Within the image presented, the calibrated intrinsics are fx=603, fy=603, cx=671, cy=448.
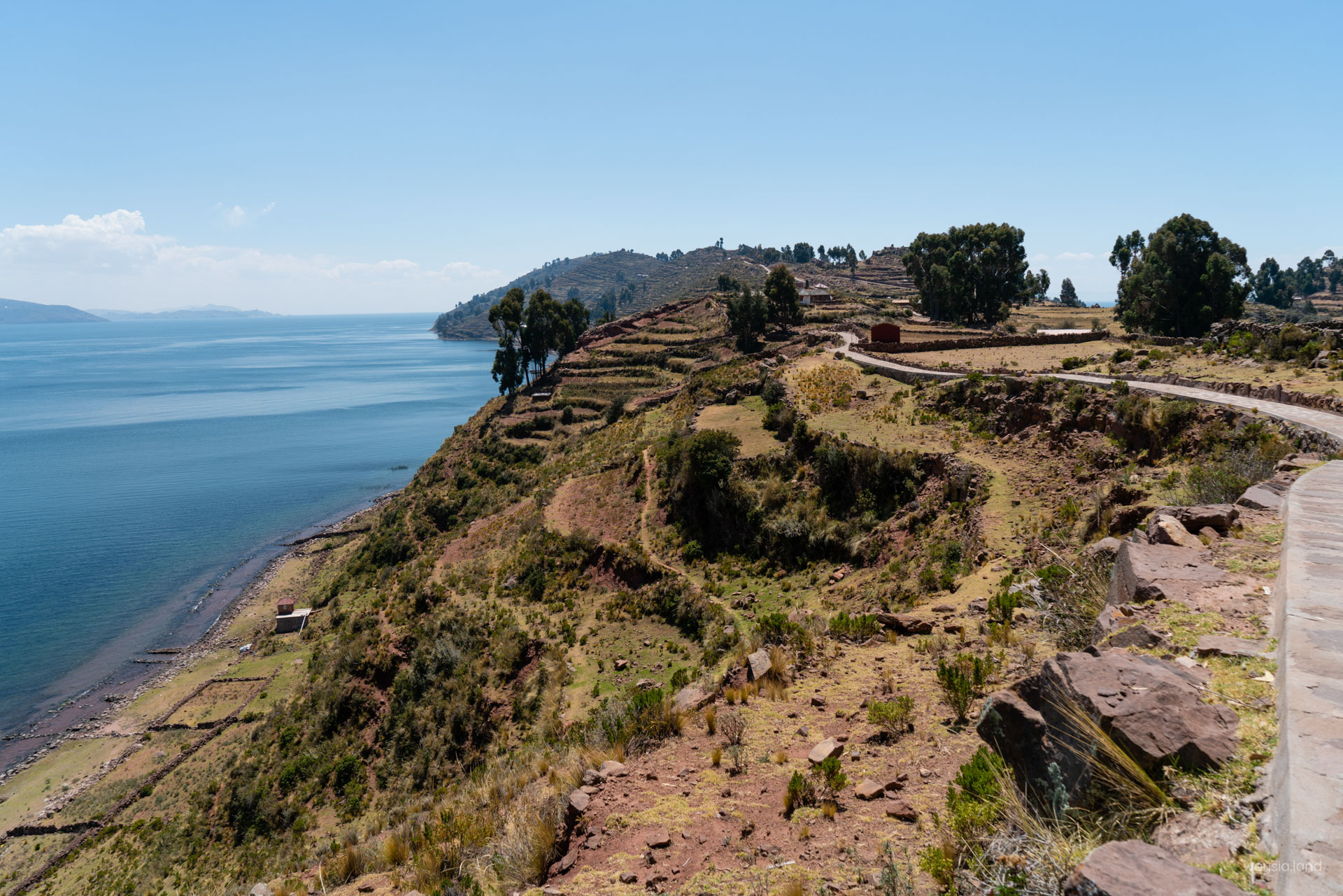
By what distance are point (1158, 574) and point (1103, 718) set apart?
393 centimetres

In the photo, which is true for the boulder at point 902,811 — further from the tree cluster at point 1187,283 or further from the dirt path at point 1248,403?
the tree cluster at point 1187,283

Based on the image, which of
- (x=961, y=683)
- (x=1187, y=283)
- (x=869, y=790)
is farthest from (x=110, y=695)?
(x=1187, y=283)

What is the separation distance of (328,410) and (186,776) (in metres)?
107

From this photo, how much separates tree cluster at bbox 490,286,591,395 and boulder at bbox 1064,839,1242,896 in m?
72.4

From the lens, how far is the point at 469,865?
744 centimetres

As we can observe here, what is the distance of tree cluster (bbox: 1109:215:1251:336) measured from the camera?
138 ft

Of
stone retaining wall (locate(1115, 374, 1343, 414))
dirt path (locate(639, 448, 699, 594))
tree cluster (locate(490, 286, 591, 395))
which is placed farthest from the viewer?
tree cluster (locate(490, 286, 591, 395))

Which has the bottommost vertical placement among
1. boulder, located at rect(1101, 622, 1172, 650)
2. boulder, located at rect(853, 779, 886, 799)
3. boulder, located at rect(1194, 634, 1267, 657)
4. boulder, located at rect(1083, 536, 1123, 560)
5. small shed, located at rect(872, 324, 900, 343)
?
boulder, located at rect(853, 779, 886, 799)

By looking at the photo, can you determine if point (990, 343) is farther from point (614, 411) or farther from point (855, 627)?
point (614, 411)

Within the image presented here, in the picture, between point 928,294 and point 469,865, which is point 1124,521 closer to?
point 469,865

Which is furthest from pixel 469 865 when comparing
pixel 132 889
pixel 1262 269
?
pixel 1262 269

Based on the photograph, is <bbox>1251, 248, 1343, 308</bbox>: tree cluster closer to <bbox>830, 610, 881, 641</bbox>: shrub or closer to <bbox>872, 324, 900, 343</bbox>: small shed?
<bbox>872, 324, 900, 343</bbox>: small shed

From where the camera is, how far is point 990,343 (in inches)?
1479

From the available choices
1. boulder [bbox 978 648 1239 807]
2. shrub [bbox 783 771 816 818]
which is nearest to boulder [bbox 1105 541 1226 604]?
boulder [bbox 978 648 1239 807]
